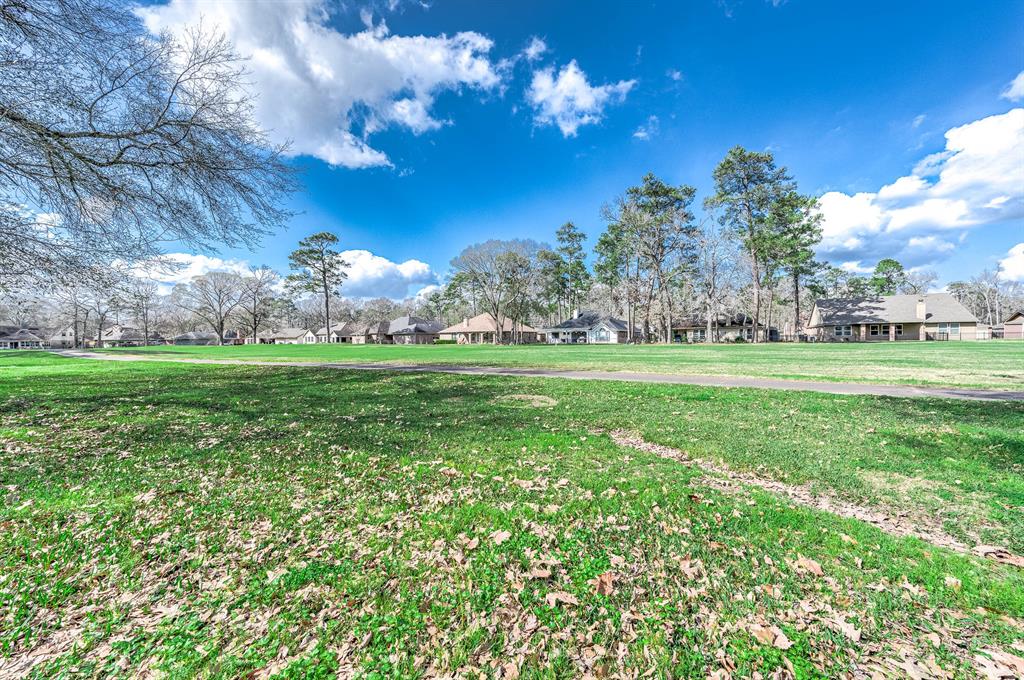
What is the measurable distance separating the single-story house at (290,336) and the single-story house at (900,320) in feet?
335

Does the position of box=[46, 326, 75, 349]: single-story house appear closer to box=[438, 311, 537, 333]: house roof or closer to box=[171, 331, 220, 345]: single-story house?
box=[171, 331, 220, 345]: single-story house

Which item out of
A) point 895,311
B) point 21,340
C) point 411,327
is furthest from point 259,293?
point 895,311

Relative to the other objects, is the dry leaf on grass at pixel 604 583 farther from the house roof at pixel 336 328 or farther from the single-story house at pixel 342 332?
the house roof at pixel 336 328

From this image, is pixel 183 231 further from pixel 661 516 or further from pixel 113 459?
pixel 661 516

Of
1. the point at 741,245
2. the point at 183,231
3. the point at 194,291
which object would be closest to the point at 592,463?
the point at 183,231

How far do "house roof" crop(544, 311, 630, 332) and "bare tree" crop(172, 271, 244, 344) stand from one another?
5887 centimetres

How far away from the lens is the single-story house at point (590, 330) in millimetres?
65812

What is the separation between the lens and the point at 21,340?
3885 inches

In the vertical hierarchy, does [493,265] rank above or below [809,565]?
above

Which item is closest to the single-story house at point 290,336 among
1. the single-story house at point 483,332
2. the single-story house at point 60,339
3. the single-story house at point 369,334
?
the single-story house at point 369,334

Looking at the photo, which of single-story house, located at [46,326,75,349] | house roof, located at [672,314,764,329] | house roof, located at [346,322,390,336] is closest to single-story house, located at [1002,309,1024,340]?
house roof, located at [672,314,764,329]

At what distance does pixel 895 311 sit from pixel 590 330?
40.3 m

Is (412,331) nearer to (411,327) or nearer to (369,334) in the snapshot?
(411,327)

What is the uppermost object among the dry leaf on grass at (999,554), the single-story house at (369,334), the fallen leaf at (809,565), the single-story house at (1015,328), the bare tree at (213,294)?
the bare tree at (213,294)
